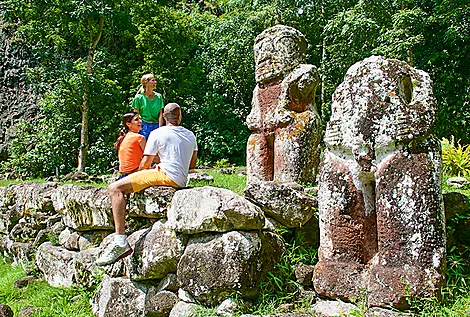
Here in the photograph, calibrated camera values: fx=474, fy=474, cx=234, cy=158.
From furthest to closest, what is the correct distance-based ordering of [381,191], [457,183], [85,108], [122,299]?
1. [85,108]
2. [457,183]
3. [122,299]
4. [381,191]

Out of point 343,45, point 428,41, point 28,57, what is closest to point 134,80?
point 28,57

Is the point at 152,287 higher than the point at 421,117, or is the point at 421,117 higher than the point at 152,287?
the point at 421,117

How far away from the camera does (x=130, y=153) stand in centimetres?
571

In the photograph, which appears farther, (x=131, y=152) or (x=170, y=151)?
(x=131, y=152)

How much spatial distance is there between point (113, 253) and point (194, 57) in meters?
15.8

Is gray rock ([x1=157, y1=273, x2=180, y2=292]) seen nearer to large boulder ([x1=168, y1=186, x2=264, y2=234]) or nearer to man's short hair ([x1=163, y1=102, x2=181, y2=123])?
large boulder ([x1=168, y1=186, x2=264, y2=234])

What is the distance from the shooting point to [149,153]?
5.24 metres

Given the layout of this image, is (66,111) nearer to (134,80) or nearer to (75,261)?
(134,80)

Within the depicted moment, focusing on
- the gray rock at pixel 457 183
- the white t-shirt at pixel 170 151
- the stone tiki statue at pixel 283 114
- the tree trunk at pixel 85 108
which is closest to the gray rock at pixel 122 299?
the white t-shirt at pixel 170 151

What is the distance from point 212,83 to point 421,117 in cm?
1576

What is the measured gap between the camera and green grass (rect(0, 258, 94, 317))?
6.03 m

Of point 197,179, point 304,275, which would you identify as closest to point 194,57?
point 197,179

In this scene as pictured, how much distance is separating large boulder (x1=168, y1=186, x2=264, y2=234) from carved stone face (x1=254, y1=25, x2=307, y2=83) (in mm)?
2756

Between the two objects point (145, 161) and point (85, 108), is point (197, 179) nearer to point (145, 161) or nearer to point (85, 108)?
point (145, 161)
